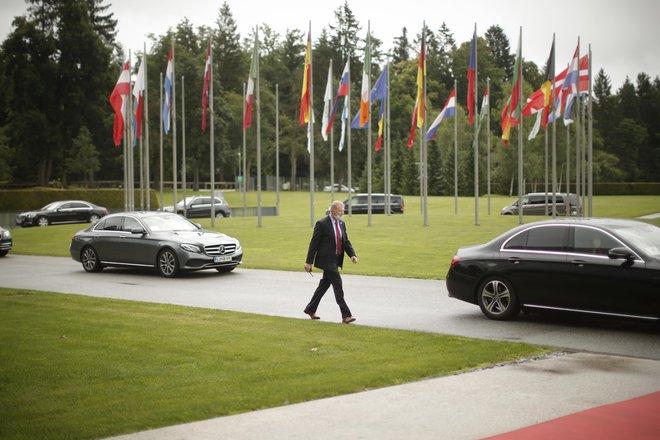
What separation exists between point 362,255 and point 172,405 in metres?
17.1

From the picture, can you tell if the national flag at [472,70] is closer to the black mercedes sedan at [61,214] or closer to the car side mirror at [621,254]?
the black mercedes sedan at [61,214]

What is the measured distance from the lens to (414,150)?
82.9 metres

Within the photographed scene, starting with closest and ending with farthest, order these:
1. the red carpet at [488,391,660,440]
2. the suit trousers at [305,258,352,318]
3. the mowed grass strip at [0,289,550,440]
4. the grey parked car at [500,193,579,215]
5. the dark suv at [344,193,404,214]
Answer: the red carpet at [488,391,660,440] → the mowed grass strip at [0,289,550,440] → the suit trousers at [305,258,352,318] → the grey parked car at [500,193,579,215] → the dark suv at [344,193,404,214]

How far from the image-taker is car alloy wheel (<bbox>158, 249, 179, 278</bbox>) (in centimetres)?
1864

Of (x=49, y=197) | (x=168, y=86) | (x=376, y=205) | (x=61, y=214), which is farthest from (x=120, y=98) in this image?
(x=49, y=197)

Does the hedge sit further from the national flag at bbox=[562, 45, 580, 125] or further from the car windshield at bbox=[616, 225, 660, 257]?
the car windshield at bbox=[616, 225, 660, 257]

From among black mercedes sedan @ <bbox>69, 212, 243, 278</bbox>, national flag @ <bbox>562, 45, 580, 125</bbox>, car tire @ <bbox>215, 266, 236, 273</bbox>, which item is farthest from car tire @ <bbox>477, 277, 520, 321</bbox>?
national flag @ <bbox>562, 45, 580, 125</bbox>

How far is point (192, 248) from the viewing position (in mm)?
18547

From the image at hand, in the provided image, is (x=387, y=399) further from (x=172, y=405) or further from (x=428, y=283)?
(x=428, y=283)

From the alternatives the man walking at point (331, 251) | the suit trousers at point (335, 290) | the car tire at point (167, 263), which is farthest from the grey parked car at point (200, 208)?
the man walking at point (331, 251)

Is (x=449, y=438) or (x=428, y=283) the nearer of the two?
(x=449, y=438)

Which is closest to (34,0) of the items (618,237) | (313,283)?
(313,283)

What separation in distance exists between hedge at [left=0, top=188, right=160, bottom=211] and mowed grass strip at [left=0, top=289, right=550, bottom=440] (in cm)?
4592

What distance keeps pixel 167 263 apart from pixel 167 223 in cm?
163
